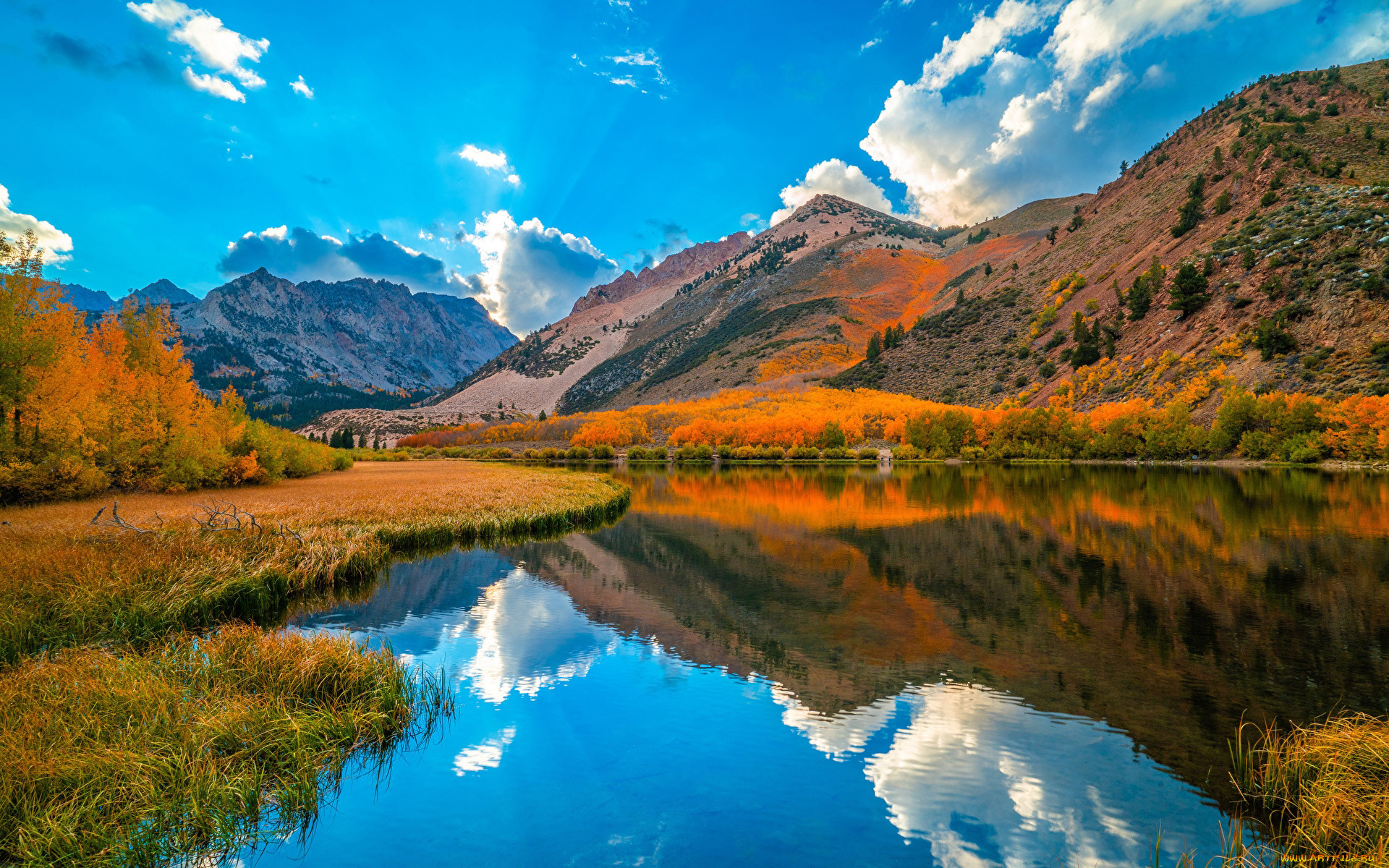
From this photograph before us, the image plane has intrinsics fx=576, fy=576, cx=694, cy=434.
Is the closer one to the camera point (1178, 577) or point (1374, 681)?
point (1374, 681)

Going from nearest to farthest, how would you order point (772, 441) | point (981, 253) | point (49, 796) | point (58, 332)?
point (49, 796) → point (58, 332) → point (772, 441) → point (981, 253)

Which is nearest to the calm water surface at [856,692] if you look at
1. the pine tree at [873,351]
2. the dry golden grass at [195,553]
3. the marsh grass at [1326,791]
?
the marsh grass at [1326,791]

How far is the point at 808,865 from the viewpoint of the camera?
5.66m

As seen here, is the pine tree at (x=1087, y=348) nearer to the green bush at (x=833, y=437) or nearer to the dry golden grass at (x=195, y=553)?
the green bush at (x=833, y=437)

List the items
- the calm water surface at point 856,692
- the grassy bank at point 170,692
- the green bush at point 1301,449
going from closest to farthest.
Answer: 1. the grassy bank at point 170,692
2. the calm water surface at point 856,692
3. the green bush at point 1301,449

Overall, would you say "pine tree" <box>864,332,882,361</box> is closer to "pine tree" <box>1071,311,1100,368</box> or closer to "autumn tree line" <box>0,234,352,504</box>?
"pine tree" <box>1071,311,1100,368</box>

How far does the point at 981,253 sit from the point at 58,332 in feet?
720

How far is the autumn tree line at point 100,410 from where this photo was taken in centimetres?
2139

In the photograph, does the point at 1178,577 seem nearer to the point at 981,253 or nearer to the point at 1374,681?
the point at 1374,681

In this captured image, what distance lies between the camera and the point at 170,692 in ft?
23.4

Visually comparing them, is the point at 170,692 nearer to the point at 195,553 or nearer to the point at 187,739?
the point at 187,739

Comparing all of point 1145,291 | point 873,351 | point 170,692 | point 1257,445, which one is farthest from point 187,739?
point 873,351

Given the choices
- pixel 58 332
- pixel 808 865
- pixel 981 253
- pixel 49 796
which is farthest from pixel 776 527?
pixel 981 253

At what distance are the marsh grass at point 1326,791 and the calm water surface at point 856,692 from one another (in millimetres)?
438
